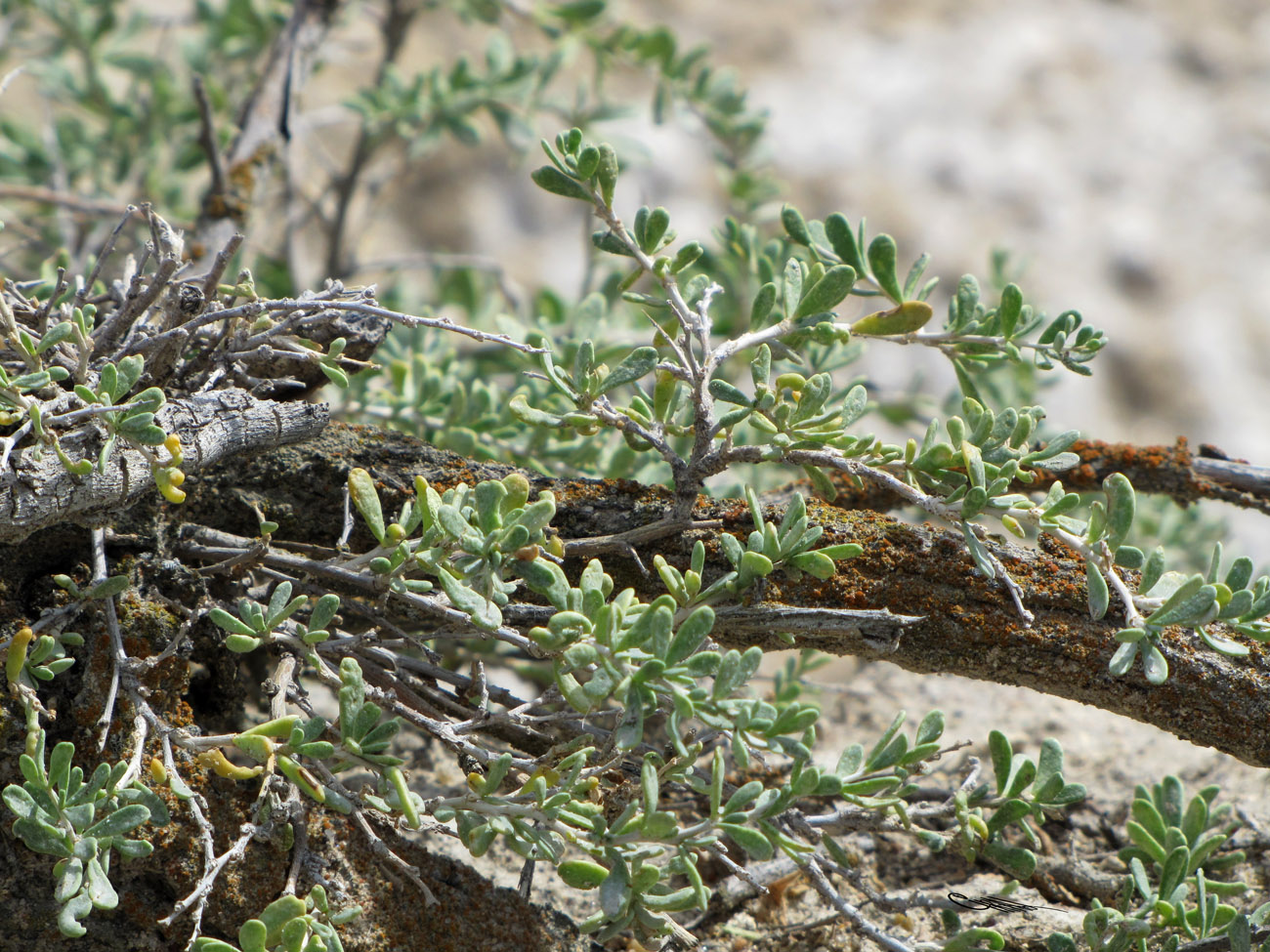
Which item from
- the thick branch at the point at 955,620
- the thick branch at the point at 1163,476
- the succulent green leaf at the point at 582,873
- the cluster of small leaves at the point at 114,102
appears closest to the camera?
the succulent green leaf at the point at 582,873

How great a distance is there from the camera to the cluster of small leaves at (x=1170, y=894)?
1.43 metres

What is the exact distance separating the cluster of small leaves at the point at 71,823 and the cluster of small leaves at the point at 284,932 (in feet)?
0.49

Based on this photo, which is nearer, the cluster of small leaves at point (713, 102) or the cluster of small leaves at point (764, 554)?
the cluster of small leaves at point (764, 554)

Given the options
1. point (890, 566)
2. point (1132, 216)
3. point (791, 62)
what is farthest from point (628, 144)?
point (1132, 216)

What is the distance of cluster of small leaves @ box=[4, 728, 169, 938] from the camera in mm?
1206

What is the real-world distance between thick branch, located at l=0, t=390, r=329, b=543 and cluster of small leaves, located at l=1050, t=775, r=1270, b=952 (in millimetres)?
1390

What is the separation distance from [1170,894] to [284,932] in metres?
1.25

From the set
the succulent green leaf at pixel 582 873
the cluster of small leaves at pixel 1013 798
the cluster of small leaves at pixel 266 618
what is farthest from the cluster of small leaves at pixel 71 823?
the cluster of small leaves at pixel 1013 798

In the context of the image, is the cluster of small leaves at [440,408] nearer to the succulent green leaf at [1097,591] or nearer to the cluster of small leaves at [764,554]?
the cluster of small leaves at [764,554]

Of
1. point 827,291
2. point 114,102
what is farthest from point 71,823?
point 114,102

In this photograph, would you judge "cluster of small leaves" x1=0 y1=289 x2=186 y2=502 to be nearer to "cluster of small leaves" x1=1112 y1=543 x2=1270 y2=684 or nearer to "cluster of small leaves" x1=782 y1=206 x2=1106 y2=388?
"cluster of small leaves" x1=782 y1=206 x2=1106 y2=388

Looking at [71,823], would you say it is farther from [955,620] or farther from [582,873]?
[955,620]

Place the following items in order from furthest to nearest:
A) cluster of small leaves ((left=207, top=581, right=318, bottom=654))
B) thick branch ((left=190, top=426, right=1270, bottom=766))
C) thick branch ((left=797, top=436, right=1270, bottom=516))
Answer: thick branch ((left=797, top=436, right=1270, bottom=516)) < thick branch ((left=190, top=426, right=1270, bottom=766)) < cluster of small leaves ((left=207, top=581, right=318, bottom=654))

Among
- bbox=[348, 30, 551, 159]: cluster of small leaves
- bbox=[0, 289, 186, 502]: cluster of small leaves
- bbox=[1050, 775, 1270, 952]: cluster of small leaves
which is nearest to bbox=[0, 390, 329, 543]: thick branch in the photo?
bbox=[0, 289, 186, 502]: cluster of small leaves
